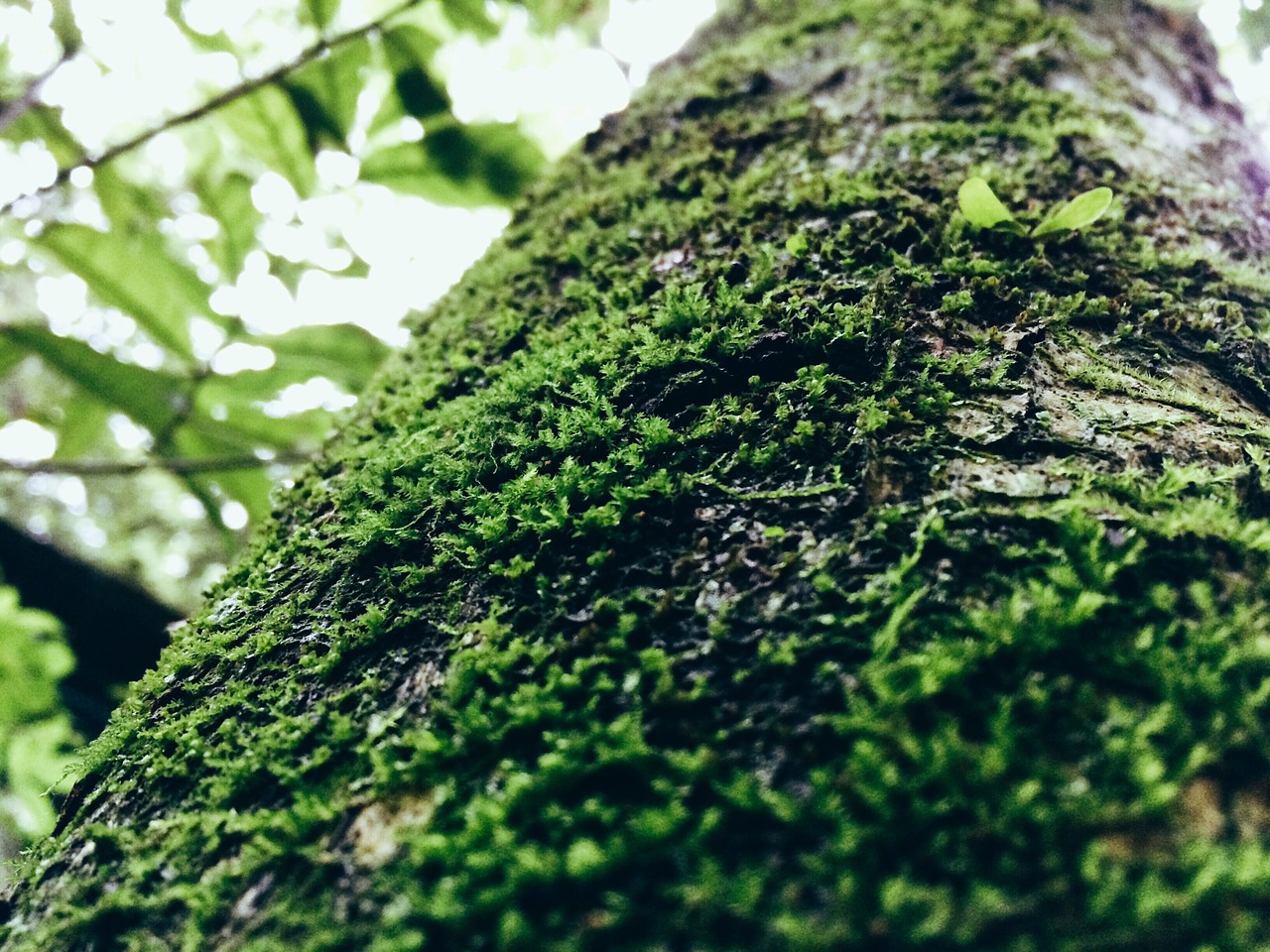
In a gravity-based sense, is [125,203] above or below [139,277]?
above

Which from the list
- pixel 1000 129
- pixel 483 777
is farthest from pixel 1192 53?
pixel 483 777

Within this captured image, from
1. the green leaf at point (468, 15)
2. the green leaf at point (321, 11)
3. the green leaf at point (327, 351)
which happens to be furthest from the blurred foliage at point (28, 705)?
the green leaf at point (468, 15)

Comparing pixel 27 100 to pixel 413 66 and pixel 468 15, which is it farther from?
pixel 468 15

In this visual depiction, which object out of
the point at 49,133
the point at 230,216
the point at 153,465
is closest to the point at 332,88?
the point at 230,216

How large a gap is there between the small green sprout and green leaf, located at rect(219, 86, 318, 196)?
2372mm

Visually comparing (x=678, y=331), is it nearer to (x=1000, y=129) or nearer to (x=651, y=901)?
(x=651, y=901)

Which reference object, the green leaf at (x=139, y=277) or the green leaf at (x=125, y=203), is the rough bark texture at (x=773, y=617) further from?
the green leaf at (x=125, y=203)

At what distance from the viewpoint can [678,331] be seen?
1255mm

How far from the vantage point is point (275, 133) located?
107 inches

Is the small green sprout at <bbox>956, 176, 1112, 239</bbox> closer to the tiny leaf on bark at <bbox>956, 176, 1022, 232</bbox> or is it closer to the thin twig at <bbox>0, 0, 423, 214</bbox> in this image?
the tiny leaf on bark at <bbox>956, 176, 1022, 232</bbox>

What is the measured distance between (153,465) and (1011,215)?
8.56 ft

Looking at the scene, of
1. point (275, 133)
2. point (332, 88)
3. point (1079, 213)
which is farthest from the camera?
point (275, 133)

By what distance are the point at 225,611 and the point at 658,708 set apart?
0.83m

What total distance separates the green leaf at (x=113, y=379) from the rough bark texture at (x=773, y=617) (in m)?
1.35
